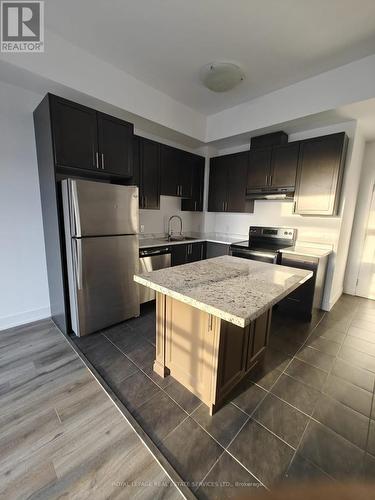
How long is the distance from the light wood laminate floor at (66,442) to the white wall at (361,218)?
418cm

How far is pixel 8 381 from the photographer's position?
1814 millimetres

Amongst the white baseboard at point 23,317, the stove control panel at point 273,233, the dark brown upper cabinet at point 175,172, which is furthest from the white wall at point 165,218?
the white baseboard at point 23,317

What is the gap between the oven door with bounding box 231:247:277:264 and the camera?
3.06 metres

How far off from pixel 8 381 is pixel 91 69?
10.3 ft

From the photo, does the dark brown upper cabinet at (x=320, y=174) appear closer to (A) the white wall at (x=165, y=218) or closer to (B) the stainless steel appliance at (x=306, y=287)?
(B) the stainless steel appliance at (x=306, y=287)

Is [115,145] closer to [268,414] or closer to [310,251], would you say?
[310,251]

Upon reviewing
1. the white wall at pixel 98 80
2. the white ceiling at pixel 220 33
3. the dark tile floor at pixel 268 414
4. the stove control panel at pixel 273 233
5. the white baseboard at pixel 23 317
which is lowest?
the dark tile floor at pixel 268 414

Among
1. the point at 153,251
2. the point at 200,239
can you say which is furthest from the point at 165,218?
the point at 153,251

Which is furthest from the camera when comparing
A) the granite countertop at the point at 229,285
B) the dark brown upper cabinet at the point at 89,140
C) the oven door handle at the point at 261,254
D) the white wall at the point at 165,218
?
the white wall at the point at 165,218

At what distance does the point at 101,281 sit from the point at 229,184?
2.80 m

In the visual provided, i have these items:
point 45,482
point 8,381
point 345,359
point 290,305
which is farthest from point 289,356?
point 8,381

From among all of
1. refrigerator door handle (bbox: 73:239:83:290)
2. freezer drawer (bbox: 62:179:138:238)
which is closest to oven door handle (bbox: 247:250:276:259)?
freezer drawer (bbox: 62:179:138:238)

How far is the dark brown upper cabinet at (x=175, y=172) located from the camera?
3480 millimetres

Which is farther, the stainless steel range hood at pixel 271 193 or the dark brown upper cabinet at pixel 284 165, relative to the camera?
the stainless steel range hood at pixel 271 193
